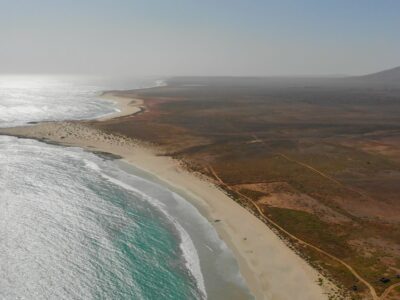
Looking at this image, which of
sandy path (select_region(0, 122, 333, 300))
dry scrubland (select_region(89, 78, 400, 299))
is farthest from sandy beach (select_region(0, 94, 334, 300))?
dry scrubland (select_region(89, 78, 400, 299))

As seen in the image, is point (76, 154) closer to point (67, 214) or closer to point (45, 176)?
point (45, 176)

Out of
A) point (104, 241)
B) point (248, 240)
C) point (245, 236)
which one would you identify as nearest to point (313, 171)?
point (245, 236)

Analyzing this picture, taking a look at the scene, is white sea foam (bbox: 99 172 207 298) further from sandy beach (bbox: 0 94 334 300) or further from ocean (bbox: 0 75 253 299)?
sandy beach (bbox: 0 94 334 300)

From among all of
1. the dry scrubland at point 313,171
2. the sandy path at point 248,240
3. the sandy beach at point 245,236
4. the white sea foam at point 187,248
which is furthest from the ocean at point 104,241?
the dry scrubland at point 313,171

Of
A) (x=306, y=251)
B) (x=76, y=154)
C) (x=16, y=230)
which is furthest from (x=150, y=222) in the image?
(x=76, y=154)

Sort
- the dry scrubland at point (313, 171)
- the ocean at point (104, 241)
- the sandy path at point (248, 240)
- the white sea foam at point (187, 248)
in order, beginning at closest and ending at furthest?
the ocean at point (104, 241), the sandy path at point (248, 240), the white sea foam at point (187, 248), the dry scrubland at point (313, 171)

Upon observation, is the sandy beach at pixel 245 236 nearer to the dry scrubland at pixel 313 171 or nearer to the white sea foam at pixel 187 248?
the dry scrubland at pixel 313 171
